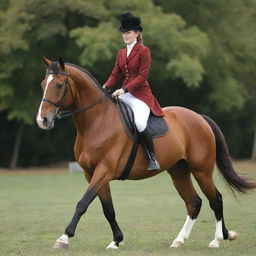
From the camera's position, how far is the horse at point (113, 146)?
8234 mm

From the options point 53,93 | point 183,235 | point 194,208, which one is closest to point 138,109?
point 53,93

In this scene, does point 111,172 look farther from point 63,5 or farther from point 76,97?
point 63,5

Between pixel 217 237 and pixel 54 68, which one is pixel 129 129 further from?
pixel 217 237

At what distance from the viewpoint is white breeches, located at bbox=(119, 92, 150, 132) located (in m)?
8.93

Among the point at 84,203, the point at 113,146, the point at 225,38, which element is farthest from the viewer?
the point at 225,38

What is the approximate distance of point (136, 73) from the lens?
30.0 ft

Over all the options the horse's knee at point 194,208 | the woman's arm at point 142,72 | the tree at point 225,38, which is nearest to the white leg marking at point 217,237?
the horse's knee at point 194,208

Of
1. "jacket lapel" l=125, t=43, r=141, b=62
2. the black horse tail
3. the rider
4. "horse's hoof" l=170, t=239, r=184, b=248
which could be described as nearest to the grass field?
"horse's hoof" l=170, t=239, r=184, b=248

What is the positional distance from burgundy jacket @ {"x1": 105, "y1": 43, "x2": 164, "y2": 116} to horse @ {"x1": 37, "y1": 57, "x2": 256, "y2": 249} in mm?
375

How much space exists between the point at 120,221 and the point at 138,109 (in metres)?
4.55

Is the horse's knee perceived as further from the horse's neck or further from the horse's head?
the horse's head

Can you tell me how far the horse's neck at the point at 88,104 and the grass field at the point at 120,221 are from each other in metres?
1.60

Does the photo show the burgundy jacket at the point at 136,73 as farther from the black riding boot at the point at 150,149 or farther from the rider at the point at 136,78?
the black riding boot at the point at 150,149

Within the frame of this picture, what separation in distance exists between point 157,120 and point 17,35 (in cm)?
1799
